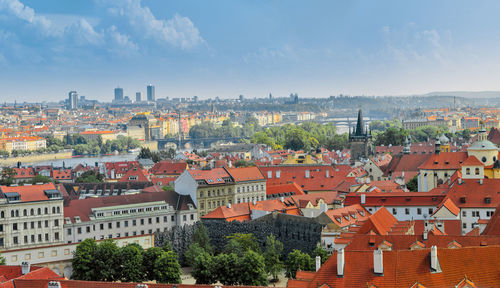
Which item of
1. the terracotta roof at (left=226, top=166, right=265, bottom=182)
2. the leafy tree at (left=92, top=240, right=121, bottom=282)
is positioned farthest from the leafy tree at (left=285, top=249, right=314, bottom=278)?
the terracotta roof at (left=226, top=166, right=265, bottom=182)

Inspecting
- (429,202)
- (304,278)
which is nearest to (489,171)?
(429,202)

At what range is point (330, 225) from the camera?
178ft

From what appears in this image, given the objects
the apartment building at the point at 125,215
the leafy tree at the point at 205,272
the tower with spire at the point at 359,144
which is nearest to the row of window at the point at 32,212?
the apartment building at the point at 125,215

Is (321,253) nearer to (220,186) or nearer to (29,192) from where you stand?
(29,192)

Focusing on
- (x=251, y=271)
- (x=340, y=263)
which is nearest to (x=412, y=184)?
(x=251, y=271)

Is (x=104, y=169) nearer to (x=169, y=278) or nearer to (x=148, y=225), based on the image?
(x=148, y=225)

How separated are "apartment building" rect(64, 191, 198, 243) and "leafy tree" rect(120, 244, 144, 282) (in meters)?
9.53

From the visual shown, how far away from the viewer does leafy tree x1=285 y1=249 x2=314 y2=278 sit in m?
49.9

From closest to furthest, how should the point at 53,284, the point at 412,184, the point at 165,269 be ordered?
1. the point at 53,284
2. the point at 165,269
3. the point at 412,184

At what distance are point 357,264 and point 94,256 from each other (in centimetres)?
2257

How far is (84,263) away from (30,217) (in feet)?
28.8

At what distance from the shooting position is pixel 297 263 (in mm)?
50406

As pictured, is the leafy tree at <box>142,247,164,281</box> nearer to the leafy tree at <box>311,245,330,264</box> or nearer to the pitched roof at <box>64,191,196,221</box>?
the leafy tree at <box>311,245,330,264</box>

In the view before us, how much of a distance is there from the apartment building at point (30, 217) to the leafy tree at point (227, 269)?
1482 centimetres
